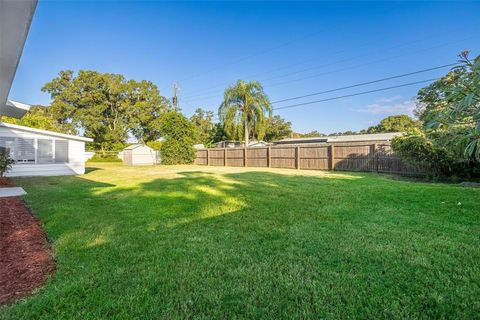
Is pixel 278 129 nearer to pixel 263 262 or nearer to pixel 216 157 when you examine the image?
pixel 216 157

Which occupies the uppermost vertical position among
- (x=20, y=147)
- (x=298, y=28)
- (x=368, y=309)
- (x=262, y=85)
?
(x=298, y=28)

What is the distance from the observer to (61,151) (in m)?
14.4

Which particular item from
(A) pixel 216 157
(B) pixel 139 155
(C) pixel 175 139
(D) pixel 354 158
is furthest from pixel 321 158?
(B) pixel 139 155

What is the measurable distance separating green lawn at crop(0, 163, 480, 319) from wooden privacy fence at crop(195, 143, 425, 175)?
27.1 feet

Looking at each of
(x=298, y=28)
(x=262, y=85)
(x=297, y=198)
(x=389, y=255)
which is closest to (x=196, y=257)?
(x=389, y=255)

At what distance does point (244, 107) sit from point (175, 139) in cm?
743

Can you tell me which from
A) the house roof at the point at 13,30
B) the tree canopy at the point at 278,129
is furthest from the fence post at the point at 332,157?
the tree canopy at the point at 278,129

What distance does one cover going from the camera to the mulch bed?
2.32 metres

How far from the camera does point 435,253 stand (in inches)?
112

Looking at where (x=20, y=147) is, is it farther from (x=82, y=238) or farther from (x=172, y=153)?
(x=82, y=238)

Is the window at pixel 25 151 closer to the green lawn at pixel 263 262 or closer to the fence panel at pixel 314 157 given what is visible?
the green lawn at pixel 263 262

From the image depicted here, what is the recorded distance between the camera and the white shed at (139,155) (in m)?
25.2

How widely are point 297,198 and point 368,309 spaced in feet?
13.5

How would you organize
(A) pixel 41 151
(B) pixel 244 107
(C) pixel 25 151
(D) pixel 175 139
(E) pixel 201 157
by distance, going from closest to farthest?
1. (C) pixel 25 151
2. (A) pixel 41 151
3. (D) pixel 175 139
4. (E) pixel 201 157
5. (B) pixel 244 107
